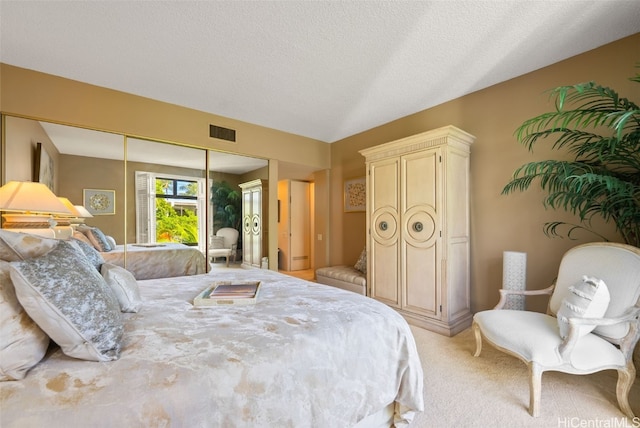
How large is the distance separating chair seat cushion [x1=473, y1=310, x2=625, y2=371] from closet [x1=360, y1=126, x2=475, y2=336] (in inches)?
33.6

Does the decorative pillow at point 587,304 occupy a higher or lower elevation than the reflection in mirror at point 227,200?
lower

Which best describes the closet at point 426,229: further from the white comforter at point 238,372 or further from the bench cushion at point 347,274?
the white comforter at point 238,372

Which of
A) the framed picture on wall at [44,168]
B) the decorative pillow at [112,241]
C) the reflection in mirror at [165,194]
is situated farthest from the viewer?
the reflection in mirror at [165,194]

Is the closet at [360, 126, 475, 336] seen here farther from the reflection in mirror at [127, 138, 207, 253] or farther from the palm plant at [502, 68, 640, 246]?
the reflection in mirror at [127, 138, 207, 253]

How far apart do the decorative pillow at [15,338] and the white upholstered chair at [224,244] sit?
8.92 feet

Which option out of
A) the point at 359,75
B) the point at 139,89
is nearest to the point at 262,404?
the point at 359,75

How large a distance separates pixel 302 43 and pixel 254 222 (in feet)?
8.61

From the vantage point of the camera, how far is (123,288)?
4.80 feet

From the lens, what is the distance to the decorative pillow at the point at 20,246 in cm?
113

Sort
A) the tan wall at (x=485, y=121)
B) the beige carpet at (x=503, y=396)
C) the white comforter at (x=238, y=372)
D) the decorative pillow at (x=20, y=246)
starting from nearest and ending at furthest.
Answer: the white comforter at (x=238, y=372), the decorative pillow at (x=20, y=246), the beige carpet at (x=503, y=396), the tan wall at (x=485, y=121)

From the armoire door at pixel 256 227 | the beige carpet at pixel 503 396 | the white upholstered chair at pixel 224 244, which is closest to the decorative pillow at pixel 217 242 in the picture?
the white upholstered chair at pixel 224 244

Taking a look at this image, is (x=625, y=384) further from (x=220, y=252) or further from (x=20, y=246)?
(x=220, y=252)

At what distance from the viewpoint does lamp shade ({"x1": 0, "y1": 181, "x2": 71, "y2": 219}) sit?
6.29 ft

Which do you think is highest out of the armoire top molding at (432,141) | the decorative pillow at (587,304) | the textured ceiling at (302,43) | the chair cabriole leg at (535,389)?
the textured ceiling at (302,43)
